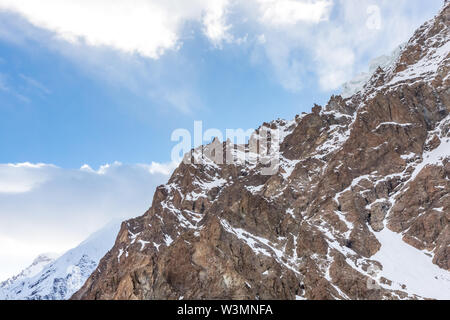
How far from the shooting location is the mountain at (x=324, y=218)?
108m

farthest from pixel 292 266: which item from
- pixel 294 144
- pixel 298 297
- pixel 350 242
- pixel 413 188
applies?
pixel 294 144

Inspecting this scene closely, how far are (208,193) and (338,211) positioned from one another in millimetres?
62312

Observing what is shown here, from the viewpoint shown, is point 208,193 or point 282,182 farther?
point 208,193

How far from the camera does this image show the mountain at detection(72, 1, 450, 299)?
10819cm

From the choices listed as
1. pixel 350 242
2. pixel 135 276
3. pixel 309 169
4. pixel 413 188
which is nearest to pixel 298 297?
pixel 350 242

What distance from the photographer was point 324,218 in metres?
136

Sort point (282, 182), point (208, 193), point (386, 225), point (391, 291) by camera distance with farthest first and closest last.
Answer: point (208, 193), point (282, 182), point (386, 225), point (391, 291)

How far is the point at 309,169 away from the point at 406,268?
5706cm

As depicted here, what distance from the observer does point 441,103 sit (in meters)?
166

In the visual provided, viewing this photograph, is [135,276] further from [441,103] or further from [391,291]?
[441,103]

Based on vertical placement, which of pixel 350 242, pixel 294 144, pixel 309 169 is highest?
pixel 294 144

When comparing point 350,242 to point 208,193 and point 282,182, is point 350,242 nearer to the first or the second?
point 282,182

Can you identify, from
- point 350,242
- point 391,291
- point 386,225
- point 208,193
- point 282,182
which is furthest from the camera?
point 208,193

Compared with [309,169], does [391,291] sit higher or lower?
lower
